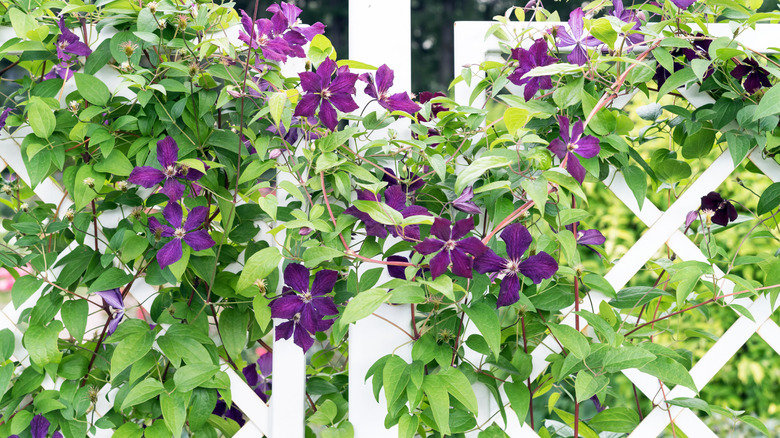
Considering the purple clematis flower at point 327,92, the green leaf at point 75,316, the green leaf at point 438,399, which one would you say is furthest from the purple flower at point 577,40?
the green leaf at point 75,316

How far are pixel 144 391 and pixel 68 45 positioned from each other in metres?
0.60

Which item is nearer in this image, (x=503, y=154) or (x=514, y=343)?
(x=503, y=154)

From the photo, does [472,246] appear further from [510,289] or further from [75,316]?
[75,316]

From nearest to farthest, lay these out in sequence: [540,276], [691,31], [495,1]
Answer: [540,276], [691,31], [495,1]

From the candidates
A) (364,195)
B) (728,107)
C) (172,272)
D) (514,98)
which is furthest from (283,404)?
(728,107)

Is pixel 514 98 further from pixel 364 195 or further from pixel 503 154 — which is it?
pixel 364 195

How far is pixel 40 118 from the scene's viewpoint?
37.1 inches

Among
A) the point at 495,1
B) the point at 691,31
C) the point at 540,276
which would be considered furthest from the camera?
the point at 495,1

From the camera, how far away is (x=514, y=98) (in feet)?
3.12

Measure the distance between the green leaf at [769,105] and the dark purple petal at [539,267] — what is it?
0.39 meters

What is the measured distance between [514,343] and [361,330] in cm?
28

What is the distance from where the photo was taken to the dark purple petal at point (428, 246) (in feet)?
2.66

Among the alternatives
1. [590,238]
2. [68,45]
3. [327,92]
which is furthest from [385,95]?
[68,45]

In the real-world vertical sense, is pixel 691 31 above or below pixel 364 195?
above
